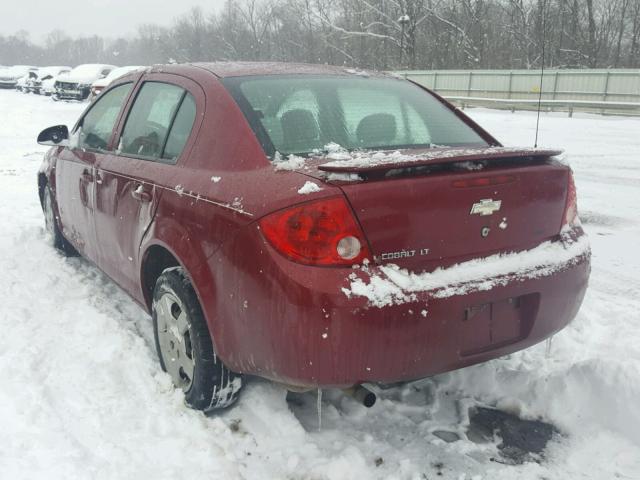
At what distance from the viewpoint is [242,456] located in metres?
2.54

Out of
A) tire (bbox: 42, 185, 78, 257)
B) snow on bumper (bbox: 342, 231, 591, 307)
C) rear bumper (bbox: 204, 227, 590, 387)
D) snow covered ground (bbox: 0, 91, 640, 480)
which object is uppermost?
snow on bumper (bbox: 342, 231, 591, 307)

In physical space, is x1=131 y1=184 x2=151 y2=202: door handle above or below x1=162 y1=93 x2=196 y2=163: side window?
below

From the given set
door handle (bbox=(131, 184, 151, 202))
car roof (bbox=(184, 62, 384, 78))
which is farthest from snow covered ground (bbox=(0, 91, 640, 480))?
car roof (bbox=(184, 62, 384, 78))

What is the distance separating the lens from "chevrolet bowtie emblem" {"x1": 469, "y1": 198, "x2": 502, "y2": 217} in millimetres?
2330

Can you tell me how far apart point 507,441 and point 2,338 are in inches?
112

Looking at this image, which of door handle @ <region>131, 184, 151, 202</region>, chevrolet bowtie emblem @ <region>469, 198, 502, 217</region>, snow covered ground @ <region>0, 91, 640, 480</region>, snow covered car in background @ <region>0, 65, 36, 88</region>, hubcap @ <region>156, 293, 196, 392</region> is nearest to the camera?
chevrolet bowtie emblem @ <region>469, 198, 502, 217</region>

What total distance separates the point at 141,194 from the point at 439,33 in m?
45.5

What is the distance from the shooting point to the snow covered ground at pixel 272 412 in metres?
2.47

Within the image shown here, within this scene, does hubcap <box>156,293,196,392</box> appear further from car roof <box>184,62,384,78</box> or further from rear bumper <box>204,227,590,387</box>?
car roof <box>184,62,384,78</box>

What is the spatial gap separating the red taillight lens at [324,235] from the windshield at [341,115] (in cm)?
48

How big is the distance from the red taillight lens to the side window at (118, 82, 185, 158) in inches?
50.4

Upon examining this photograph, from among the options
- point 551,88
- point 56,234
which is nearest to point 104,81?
point 56,234

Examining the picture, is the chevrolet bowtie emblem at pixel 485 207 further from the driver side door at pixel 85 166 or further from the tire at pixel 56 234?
the tire at pixel 56 234

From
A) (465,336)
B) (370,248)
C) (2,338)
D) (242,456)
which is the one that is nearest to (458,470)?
(465,336)
